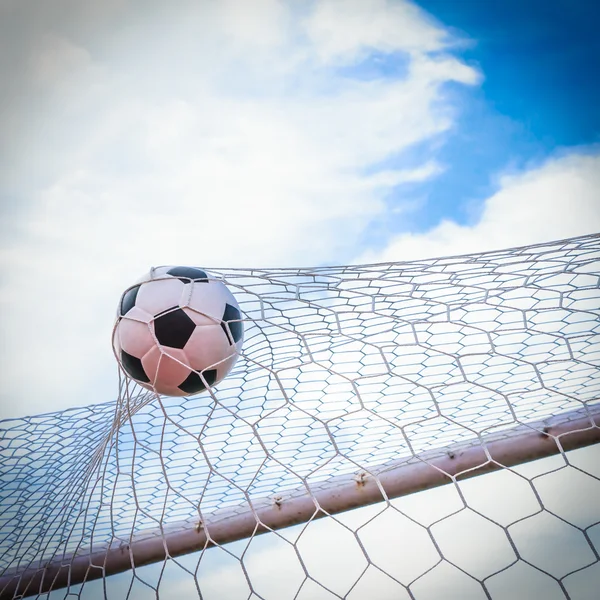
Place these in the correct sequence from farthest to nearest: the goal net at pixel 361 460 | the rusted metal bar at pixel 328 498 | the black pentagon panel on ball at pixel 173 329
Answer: the rusted metal bar at pixel 328 498 → the black pentagon panel on ball at pixel 173 329 → the goal net at pixel 361 460

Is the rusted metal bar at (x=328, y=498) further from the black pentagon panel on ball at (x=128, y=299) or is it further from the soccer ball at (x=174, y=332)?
the black pentagon panel on ball at (x=128, y=299)

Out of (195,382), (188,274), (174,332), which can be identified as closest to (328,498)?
(195,382)

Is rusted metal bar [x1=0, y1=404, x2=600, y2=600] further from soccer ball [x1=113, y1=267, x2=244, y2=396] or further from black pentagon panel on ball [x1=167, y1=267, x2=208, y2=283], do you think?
black pentagon panel on ball [x1=167, y1=267, x2=208, y2=283]

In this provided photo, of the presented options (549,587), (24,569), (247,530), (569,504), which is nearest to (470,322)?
(569,504)

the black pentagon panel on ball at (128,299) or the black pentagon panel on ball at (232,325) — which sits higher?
the black pentagon panel on ball at (128,299)

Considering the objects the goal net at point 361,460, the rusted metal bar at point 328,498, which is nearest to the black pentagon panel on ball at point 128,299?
the goal net at point 361,460

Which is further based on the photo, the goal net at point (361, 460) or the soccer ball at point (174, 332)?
the soccer ball at point (174, 332)

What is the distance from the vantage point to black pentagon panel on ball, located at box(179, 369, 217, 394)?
1786 millimetres

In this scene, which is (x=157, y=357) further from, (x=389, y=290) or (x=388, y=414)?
(x=388, y=414)

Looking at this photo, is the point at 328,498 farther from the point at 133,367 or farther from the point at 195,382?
the point at 133,367

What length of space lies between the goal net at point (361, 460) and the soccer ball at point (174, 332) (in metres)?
0.10

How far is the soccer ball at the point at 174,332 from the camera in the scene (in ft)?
5.65

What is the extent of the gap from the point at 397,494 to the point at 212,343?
2.97 feet

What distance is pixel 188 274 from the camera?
6.16ft
